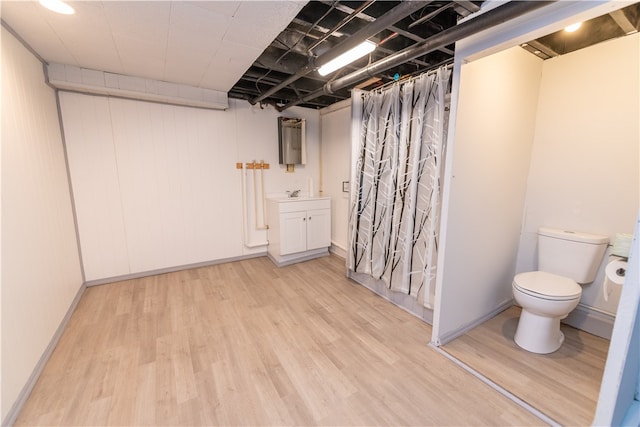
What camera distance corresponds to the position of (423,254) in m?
2.15

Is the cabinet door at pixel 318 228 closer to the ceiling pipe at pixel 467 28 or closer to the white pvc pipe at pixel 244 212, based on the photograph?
the white pvc pipe at pixel 244 212

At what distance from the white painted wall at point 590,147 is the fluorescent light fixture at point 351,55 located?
1.63m

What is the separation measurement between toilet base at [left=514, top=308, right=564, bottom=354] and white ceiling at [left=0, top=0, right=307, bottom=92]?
104 inches

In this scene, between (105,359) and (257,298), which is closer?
(105,359)

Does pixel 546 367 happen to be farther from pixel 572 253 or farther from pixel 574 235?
pixel 574 235

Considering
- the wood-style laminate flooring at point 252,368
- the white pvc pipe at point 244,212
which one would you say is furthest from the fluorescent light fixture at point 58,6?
the wood-style laminate flooring at point 252,368

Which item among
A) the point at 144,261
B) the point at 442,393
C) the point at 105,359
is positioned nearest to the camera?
the point at 442,393

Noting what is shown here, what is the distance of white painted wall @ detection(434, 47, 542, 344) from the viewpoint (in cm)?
169

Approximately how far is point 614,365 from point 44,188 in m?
3.73

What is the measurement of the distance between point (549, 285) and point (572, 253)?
42 cm

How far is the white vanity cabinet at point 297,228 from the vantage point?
3.34m

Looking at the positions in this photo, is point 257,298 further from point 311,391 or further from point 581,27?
point 581,27

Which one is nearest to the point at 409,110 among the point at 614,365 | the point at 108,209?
the point at 614,365

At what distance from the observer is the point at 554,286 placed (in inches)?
68.9
